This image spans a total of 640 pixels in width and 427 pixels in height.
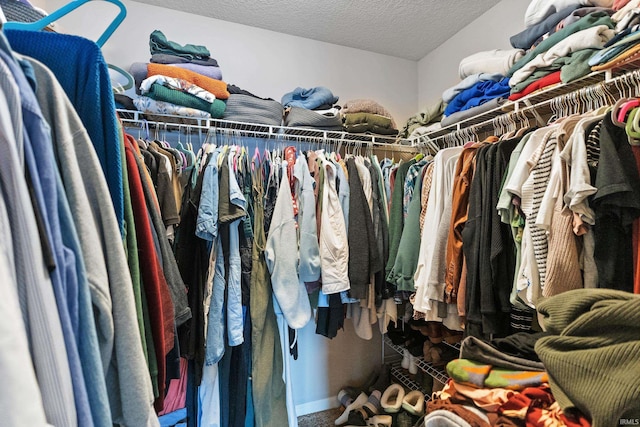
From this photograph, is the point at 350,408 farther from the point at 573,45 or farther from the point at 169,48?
the point at 169,48

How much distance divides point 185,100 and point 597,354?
1662mm

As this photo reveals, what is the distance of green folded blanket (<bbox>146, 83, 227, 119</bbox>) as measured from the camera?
144cm

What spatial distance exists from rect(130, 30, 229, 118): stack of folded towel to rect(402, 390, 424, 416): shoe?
1845 mm

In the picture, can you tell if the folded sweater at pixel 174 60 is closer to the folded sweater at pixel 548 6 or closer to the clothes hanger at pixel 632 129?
the folded sweater at pixel 548 6

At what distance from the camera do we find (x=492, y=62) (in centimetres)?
155

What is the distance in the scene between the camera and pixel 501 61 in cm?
152

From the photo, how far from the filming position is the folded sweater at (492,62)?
148 cm

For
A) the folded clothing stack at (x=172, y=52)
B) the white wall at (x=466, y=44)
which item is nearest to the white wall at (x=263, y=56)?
the white wall at (x=466, y=44)

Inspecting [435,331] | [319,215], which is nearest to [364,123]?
[319,215]

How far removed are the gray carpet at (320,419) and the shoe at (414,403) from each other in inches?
19.2

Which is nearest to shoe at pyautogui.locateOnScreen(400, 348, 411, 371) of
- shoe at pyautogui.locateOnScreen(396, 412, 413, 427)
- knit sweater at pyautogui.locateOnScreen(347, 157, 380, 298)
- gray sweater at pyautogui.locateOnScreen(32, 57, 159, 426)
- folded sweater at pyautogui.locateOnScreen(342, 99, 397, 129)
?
shoe at pyautogui.locateOnScreen(396, 412, 413, 427)

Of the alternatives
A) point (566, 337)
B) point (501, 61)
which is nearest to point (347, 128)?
point (501, 61)

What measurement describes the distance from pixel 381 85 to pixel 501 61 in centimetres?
93

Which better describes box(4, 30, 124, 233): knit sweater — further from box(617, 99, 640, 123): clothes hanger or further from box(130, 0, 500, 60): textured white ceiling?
box(130, 0, 500, 60): textured white ceiling
